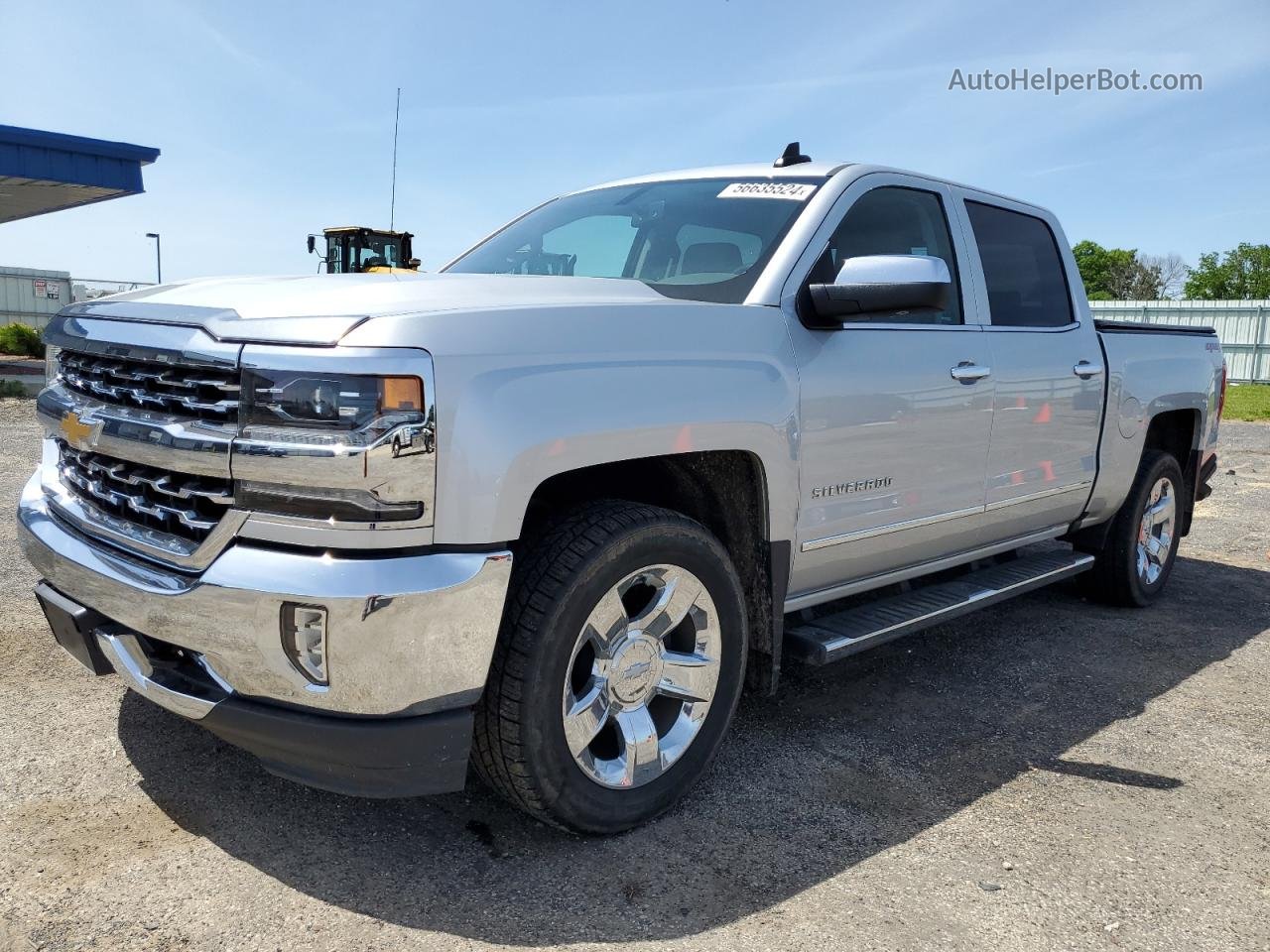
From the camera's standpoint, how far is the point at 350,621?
6.96 feet

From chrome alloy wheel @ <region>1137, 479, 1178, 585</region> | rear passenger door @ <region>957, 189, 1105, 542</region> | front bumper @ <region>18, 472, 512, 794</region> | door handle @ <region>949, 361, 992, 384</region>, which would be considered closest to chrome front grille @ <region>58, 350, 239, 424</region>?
front bumper @ <region>18, 472, 512, 794</region>

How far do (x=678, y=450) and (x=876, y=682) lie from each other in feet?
6.06

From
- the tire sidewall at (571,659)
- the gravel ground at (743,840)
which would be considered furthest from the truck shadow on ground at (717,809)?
the tire sidewall at (571,659)

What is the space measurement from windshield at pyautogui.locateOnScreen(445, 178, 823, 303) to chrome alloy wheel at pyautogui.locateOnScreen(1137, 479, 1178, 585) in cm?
304

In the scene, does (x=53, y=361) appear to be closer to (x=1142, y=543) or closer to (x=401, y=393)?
(x=401, y=393)

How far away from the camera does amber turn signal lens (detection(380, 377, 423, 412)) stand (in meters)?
2.15

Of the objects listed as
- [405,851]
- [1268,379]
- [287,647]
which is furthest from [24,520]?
[1268,379]

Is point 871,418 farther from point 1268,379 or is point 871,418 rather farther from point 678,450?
point 1268,379

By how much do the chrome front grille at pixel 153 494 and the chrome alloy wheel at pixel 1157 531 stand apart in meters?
4.60

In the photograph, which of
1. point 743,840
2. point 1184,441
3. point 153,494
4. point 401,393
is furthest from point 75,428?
point 1184,441

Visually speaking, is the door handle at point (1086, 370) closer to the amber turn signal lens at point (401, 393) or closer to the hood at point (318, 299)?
the hood at point (318, 299)

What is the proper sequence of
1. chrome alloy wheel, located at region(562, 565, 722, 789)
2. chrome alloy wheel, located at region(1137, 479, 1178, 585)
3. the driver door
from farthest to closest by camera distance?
chrome alloy wheel, located at region(1137, 479, 1178, 585)
the driver door
chrome alloy wheel, located at region(562, 565, 722, 789)

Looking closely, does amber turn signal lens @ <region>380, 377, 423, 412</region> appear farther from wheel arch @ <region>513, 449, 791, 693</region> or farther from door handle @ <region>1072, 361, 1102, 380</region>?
door handle @ <region>1072, 361, 1102, 380</region>

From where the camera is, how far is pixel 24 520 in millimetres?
2928
